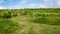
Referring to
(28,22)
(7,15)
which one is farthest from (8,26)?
(28,22)

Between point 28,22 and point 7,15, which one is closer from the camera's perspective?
point 28,22

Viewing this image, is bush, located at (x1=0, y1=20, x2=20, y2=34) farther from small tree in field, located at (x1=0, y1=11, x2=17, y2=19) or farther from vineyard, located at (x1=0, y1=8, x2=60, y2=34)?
small tree in field, located at (x1=0, y1=11, x2=17, y2=19)

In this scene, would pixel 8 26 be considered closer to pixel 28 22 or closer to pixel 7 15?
pixel 7 15

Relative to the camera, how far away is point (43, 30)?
14.9 ft

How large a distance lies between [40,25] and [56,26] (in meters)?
0.47

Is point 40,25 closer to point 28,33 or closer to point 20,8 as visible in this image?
point 28,33

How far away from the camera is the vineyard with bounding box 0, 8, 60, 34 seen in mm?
4543

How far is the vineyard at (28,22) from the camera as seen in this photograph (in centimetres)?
454

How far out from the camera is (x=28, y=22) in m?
4.76

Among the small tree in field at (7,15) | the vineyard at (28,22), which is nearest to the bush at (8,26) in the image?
the vineyard at (28,22)

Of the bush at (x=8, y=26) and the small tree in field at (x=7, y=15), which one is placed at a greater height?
the small tree in field at (x=7, y=15)

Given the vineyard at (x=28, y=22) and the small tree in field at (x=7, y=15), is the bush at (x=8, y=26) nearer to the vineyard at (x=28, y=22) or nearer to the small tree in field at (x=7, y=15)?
the vineyard at (x=28, y=22)

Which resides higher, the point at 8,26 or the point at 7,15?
the point at 7,15

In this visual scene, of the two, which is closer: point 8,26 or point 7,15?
point 8,26
